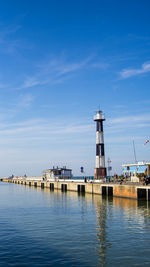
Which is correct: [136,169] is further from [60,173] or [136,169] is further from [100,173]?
[60,173]

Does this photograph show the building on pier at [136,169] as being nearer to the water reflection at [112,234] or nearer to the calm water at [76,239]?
the water reflection at [112,234]

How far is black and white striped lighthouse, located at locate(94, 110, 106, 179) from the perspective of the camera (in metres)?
66.8

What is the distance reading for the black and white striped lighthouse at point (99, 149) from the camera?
66812 millimetres

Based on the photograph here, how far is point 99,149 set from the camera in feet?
224

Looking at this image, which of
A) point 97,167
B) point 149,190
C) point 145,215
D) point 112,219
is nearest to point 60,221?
point 112,219

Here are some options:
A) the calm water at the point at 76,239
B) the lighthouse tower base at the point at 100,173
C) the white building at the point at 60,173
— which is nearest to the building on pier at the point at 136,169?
the lighthouse tower base at the point at 100,173

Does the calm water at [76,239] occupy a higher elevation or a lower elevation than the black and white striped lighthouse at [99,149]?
lower

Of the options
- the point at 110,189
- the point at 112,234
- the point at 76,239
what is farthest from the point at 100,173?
the point at 76,239

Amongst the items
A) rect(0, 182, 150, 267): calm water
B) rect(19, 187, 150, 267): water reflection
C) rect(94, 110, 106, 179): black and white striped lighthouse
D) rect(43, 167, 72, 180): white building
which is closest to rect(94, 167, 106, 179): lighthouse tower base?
rect(94, 110, 106, 179): black and white striped lighthouse

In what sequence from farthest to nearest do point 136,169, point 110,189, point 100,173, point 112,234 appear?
point 100,173 → point 136,169 → point 110,189 → point 112,234

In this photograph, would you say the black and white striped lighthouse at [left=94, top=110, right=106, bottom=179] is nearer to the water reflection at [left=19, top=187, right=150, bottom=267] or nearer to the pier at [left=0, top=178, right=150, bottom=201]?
the pier at [left=0, top=178, right=150, bottom=201]

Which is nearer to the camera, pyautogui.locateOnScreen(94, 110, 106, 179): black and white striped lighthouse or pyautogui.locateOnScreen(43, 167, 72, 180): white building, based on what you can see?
pyautogui.locateOnScreen(94, 110, 106, 179): black and white striped lighthouse

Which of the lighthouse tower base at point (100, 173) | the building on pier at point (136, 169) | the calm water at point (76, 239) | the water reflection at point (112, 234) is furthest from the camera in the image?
the lighthouse tower base at point (100, 173)

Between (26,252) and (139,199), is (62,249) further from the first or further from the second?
(139,199)
